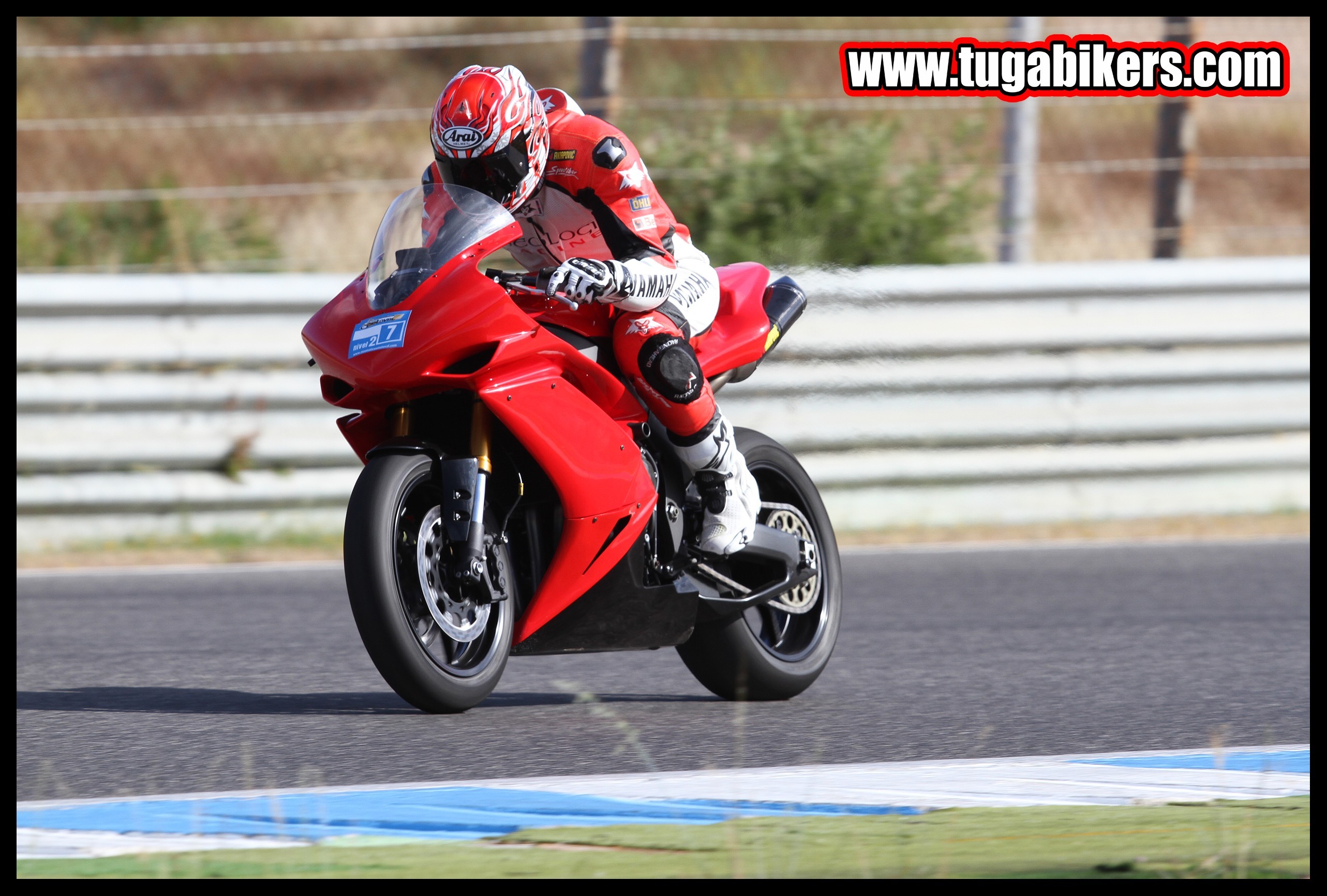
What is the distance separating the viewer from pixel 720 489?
4.93 m

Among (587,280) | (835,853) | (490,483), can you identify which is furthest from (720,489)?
(835,853)

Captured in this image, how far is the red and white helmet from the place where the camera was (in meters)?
4.52

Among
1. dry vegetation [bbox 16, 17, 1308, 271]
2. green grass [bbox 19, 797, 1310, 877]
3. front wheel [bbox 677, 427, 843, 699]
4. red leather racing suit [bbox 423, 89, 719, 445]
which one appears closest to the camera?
green grass [bbox 19, 797, 1310, 877]

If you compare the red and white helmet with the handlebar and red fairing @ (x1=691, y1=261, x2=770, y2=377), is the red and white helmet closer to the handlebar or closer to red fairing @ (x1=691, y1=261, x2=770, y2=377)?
the handlebar

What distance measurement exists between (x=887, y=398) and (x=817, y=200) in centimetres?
215

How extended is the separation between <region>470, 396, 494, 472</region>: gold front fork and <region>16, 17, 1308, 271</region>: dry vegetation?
6.27 metres

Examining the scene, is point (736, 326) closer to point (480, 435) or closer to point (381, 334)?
point (480, 435)

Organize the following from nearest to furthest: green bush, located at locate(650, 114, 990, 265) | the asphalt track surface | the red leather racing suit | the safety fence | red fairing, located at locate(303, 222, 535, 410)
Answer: the asphalt track surface
red fairing, located at locate(303, 222, 535, 410)
the red leather racing suit
the safety fence
green bush, located at locate(650, 114, 990, 265)

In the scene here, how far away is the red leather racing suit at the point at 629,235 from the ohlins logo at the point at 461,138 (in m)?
0.14

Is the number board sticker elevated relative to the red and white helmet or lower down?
lower down

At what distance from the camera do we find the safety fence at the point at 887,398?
8.23 meters

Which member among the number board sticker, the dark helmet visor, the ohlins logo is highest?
the ohlins logo

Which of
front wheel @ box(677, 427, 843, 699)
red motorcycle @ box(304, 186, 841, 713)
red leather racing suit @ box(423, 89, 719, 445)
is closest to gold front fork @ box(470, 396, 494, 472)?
red motorcycle @ box(304, 186, 841, 713)
